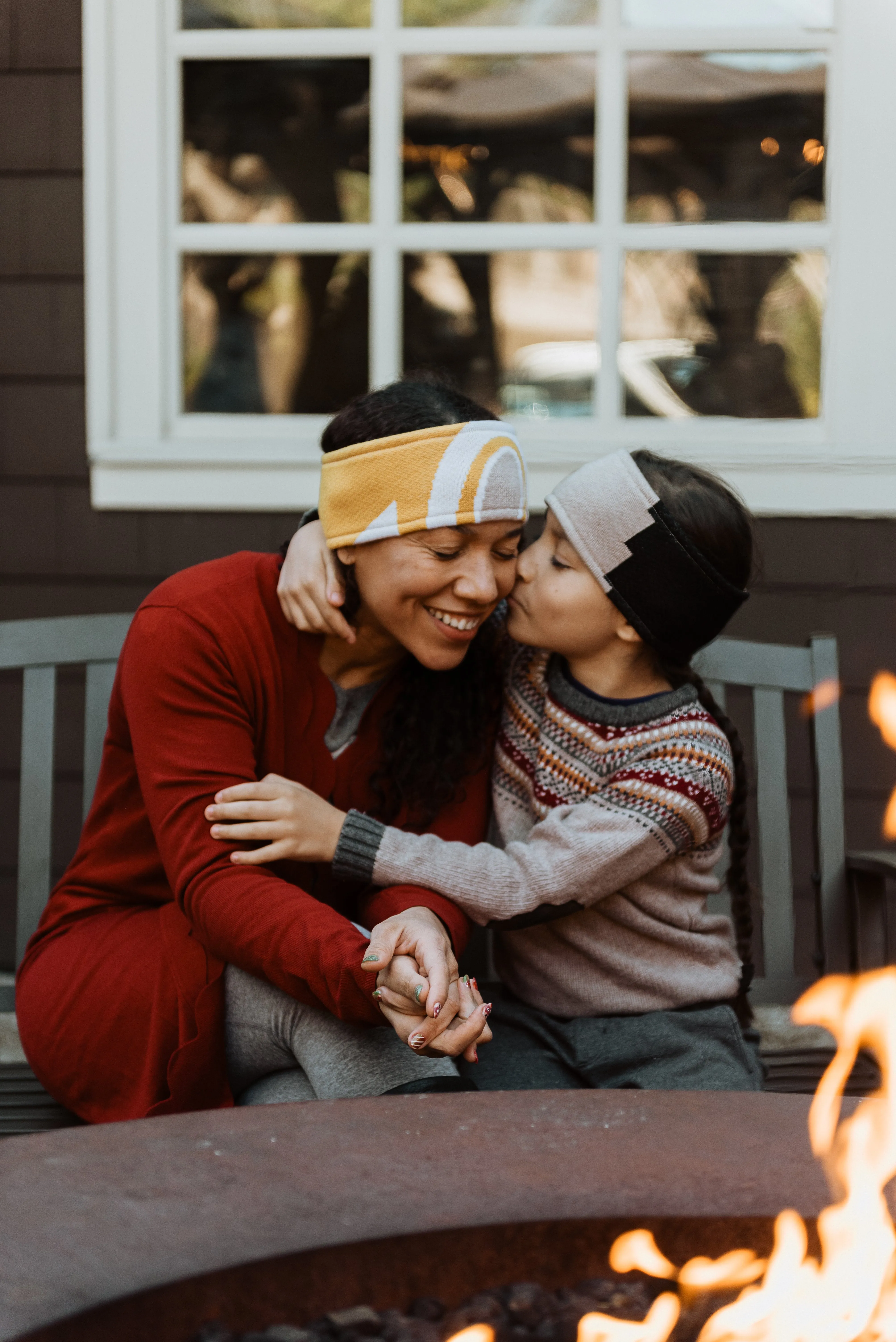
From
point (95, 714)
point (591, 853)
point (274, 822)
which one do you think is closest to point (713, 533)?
point (591, 853)

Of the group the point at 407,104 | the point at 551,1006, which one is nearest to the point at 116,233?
the point at 407,104

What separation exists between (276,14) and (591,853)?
242cm

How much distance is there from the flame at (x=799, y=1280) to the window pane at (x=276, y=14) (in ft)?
9.52

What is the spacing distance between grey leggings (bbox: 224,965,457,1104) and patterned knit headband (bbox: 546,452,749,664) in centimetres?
72

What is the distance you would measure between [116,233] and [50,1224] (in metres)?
2.63

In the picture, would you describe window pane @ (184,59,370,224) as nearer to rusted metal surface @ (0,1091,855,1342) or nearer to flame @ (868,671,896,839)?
flame @ (868,671,896,839)

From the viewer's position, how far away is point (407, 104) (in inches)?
128

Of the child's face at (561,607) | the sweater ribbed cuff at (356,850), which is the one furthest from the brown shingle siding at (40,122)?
the sweater ribbed cuff at (356,850)

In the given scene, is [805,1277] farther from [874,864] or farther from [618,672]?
[874,864]

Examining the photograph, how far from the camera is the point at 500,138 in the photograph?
3297 millimetres

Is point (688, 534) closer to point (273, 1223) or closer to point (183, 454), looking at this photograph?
point (273, 1223)

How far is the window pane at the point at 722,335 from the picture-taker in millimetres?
3268

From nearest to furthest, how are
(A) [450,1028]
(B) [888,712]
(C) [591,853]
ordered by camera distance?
(B) [888,712] → (A) [450,1028] → (C) [591,853]

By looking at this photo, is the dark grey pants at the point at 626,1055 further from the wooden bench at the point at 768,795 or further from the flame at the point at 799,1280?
the flame at the point at 799,1280
